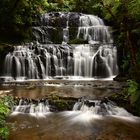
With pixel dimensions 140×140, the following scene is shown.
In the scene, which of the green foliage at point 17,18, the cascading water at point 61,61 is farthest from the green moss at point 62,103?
the green foliage at point 17,18

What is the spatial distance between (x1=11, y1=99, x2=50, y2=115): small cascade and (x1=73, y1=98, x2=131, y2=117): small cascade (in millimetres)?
1005

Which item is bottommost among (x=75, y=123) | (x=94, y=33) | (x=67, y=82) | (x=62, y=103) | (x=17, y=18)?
(x=75, y=123)

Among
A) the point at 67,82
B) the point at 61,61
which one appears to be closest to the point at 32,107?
the point at 67,82

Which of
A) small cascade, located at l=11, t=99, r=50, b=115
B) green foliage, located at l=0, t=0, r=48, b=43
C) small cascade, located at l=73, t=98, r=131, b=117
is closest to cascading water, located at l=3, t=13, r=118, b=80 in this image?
green foliage, located at l=0, t=0, r=48, b=43

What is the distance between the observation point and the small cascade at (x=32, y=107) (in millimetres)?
10320

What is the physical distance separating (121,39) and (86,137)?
30.9 feet

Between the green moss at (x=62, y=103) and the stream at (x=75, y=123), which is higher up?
the green moss at (x=62, y=103)

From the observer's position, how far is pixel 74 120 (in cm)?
958

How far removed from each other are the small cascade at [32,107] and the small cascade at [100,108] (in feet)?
3.30

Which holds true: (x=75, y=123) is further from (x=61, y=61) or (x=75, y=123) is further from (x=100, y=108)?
(x=61, y=61)

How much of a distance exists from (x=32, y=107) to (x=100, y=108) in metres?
2.26

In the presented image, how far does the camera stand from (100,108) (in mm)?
10164

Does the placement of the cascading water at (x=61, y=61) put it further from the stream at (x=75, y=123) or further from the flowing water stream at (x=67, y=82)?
the stream at (x=75, y=123)

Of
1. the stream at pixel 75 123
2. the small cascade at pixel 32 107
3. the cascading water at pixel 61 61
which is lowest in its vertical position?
the stream at pixel 75 123
